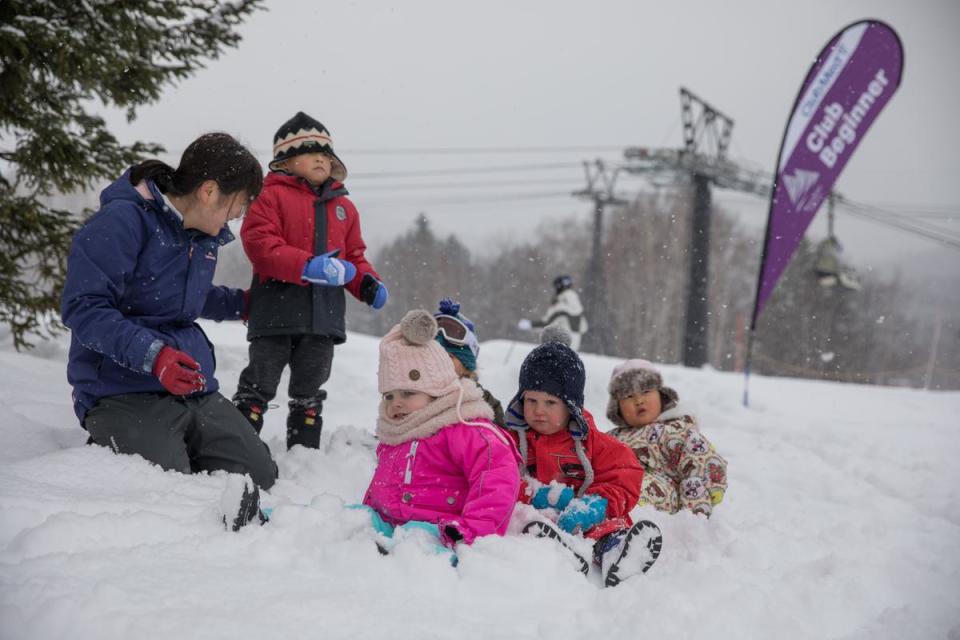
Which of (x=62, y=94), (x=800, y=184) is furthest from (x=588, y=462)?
(x=800, y=184)

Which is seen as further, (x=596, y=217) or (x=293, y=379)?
(x=596, y=217)

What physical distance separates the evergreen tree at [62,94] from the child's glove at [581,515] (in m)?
3.93

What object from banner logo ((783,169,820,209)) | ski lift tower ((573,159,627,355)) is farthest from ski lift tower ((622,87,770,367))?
banner logo ((783,169,820,209))

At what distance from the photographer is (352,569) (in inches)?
71.4

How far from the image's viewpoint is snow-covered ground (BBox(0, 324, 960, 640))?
1.45m

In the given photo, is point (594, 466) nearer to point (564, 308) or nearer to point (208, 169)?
point (208, 169)

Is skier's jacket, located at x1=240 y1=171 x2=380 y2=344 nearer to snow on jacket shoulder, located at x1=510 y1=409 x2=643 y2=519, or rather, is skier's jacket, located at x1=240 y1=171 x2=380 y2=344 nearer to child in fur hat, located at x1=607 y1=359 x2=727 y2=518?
snow on jacket shoulder, located at x1=510 y1=409 x2=643 y2=519

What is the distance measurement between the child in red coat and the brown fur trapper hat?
1.41 metres

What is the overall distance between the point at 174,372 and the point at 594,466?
1.71m

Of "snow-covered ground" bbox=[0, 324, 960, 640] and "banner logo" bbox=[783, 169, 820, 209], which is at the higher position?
"banner logo" bbox=[783, 169, 820, 209]

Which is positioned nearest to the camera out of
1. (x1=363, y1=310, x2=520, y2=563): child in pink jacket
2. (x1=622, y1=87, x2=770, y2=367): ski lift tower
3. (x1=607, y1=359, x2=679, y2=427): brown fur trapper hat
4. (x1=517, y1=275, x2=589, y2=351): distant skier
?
(x1=363, y1=310, x2=520, y2=563): child in pink jacket

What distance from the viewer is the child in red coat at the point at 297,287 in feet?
11.3

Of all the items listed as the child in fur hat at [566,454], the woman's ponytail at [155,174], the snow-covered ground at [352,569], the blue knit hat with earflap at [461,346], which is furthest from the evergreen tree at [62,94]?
the child in fur hat at [566,454]

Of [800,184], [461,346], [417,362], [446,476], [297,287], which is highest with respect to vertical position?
[800,184]
